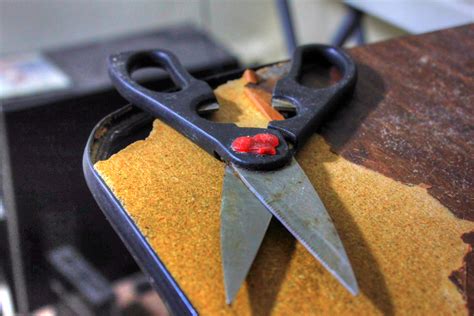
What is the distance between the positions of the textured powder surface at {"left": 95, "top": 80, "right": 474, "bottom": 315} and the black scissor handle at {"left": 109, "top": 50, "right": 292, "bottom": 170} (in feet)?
0.06

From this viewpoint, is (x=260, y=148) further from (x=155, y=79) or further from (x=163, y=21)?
(x=163, y=21)

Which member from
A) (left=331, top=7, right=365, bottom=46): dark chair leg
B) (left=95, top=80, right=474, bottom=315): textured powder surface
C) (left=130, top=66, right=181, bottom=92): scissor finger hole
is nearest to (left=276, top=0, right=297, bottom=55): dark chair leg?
(left=331, top=7, right=365, bottom=46): dark chair leg

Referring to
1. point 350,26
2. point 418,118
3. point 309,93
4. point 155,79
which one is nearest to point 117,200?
point 309,93

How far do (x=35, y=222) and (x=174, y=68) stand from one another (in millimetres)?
225

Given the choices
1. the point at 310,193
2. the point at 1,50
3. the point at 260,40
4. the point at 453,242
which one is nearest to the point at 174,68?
the point at 310,193

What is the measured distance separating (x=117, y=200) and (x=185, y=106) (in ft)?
0.43

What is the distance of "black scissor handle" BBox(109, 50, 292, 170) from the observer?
52 cm

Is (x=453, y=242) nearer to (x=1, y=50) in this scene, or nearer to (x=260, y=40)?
(x=1, y=50)

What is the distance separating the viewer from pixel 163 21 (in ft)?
6.23

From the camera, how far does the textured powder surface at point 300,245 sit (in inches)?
17.0

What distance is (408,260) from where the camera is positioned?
468 millimetres

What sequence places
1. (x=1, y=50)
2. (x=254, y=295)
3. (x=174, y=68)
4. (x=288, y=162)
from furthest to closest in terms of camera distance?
(x=1, y=50) < (x=174, y=68) < (x=288, y=162) < (x=254, y=295)

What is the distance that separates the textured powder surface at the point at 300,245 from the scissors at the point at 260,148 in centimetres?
2

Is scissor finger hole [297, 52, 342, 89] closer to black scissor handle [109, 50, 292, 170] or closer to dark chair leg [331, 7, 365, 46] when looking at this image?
black scissor handle [109, 50, 292, 170]
